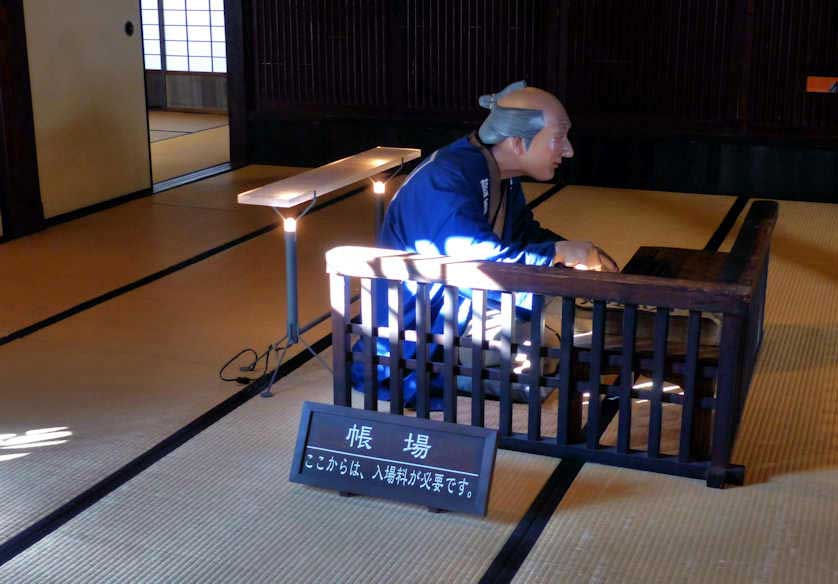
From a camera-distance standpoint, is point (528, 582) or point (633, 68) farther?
point (633, 68)

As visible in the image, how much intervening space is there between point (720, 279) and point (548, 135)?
25.4 inches

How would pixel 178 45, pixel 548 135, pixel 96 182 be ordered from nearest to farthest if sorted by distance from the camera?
pixel 548 135 < pixel 96 182 < pixel 178 45

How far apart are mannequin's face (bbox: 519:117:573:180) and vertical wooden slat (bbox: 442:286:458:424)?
0.51 m

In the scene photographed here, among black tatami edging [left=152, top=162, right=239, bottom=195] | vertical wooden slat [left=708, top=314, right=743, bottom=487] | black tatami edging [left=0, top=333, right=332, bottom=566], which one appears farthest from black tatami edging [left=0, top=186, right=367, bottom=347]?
vertical wooden slat [left=708, top=314, right=743, bottom=487]

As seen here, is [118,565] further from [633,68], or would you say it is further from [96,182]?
[633,68]

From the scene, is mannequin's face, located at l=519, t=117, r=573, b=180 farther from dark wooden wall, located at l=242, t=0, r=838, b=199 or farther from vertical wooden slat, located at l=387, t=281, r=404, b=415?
dark wooden wall, located at l=242, t=0, r=838, b=199

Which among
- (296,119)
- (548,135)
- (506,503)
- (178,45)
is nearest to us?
(506,503)

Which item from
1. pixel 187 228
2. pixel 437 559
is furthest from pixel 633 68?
pixel 437 559

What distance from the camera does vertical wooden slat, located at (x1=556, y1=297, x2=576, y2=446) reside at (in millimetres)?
2664

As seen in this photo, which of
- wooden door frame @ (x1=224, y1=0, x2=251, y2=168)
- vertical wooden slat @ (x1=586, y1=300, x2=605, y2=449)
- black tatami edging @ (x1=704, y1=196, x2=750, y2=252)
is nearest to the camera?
vertical wooden slat @ (x1=586, y1=300, x2=605, y2=449)

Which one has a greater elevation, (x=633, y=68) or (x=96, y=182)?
(x=633, y=68)

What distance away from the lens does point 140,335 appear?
12.6 ft

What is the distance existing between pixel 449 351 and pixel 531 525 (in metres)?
0.50

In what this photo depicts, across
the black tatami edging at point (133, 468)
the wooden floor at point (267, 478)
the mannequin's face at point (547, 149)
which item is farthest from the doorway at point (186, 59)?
the mannequin's face at point (547, 149)
